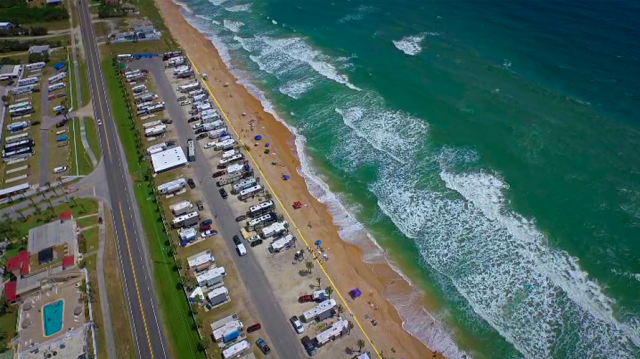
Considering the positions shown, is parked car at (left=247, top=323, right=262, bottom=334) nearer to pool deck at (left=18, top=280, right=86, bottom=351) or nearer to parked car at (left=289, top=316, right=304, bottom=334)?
parked car at (left=289, top=316, right=304, bottom=334)

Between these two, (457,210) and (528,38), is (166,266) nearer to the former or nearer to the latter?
(457,210)

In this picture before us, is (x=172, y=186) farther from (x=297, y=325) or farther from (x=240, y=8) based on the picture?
(x=240, y=8)

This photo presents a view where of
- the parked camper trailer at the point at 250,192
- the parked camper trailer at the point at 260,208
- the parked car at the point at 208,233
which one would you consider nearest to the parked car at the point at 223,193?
the parked camper trailer at the point at 250,192

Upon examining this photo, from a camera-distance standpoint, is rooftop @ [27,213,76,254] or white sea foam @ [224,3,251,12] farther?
white sea foam @ [224,3,251,12]

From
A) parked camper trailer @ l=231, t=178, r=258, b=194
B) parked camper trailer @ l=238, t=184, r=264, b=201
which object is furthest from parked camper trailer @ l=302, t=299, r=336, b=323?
parked camper trailer @ l=231, t=178, r=258, b=194

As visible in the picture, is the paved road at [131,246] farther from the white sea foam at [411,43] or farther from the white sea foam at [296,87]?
the white sea foam at [411,43]

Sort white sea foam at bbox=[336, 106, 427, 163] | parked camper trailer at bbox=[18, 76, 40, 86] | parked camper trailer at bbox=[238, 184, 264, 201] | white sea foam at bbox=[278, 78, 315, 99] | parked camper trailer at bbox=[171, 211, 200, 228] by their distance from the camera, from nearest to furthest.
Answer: parked camper trailer at bbox=[171, 211, 200, 228] < parked camper trailer at bbox=[238, 184, 264, 201] < white sea foam at bbox=[336, 106, 427, 163] < white sea foam at bbox=[278, 78, 315, 99] < parked camper trailer at bbox=[18, 76, 40, 86]
